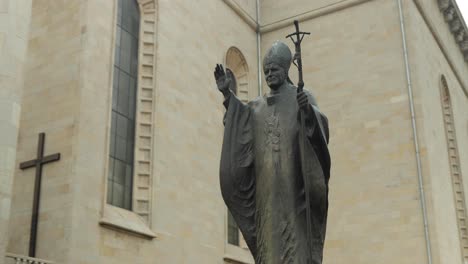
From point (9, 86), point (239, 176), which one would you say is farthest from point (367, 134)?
point (239, 176)

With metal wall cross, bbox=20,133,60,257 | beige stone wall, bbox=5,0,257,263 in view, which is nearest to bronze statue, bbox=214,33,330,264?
beige stone wall, bbox=5,0,257,263

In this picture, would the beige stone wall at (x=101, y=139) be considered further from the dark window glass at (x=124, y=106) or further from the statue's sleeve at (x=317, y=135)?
the statue's sleeve at (x=317, y=135)

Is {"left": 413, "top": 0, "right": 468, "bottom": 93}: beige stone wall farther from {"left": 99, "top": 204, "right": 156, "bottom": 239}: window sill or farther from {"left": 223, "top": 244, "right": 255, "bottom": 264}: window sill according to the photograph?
{"left": 99, "top": 204, "right": 156, "bottom": 239}: window sill

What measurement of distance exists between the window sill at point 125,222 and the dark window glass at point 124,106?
342mm

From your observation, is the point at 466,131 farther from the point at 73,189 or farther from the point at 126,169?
the point at 73,189

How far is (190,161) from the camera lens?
49.2ft

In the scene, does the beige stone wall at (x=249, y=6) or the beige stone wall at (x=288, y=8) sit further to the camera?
the beige stone wall at (x=249, y=6)

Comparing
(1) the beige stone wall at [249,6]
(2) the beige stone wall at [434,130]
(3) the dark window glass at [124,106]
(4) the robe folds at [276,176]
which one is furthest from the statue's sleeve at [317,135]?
(1) the beige stone wall at [249,6]

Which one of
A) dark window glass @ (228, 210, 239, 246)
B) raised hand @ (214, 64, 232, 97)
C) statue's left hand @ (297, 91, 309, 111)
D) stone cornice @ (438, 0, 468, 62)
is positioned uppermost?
stone cornice @ (438, 0, 468, 62)

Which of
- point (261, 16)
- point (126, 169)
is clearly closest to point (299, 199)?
point (126, 169)

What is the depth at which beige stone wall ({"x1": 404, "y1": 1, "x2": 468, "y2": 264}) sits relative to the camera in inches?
640

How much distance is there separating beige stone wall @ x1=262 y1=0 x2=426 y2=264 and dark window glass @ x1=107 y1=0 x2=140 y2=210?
20.5 ft

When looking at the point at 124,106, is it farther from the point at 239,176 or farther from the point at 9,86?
the point at 239,176

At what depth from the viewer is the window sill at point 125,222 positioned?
39.2 feet
